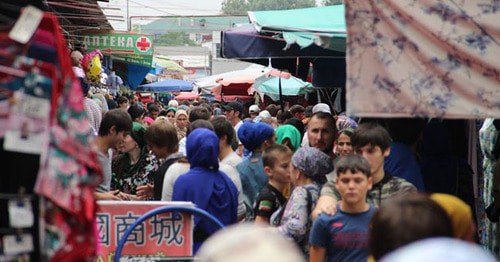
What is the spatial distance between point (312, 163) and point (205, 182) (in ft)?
2.78

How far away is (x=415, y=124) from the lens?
24.5 ft

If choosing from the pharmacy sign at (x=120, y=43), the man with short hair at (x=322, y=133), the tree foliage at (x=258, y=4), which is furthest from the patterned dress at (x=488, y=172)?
the tree foliage at (x=258, y=4)

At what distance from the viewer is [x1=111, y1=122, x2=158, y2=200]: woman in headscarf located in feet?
30.7

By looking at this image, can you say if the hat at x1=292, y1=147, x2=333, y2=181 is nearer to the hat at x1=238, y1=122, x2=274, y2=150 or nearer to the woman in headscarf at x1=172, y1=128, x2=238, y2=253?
the woman in headscarf at x1=172, y1=128, x2=238, y2=253

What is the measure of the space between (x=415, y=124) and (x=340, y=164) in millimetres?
1784

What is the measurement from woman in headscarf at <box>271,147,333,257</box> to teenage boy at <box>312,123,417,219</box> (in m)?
0.24

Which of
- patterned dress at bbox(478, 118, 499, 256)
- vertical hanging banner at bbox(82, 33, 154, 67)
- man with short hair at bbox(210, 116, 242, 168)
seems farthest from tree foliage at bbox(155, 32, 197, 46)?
patterned dress at bbox(478, 118, 499, 256)

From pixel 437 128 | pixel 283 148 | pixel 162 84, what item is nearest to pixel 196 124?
pixel 283 148

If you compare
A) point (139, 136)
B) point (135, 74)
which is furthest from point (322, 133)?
point (135, 74)

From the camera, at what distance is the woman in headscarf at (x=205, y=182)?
23.4 feet

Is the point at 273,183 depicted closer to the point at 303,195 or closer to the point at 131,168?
the point at 303,195

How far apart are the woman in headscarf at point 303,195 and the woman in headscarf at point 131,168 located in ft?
8.55

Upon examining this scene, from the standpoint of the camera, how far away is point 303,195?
21.5 feet

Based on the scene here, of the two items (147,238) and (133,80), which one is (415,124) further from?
(133,80)
